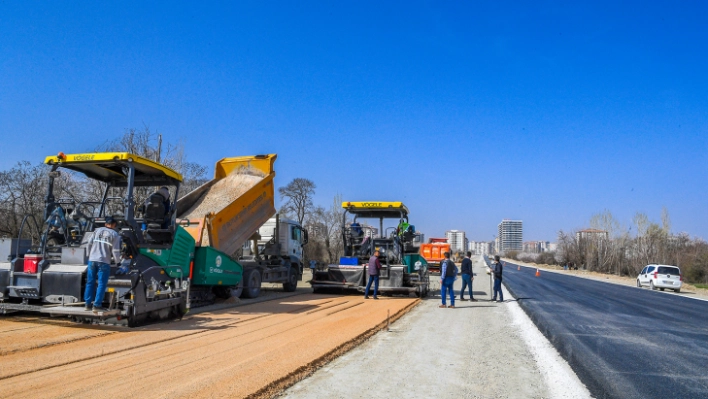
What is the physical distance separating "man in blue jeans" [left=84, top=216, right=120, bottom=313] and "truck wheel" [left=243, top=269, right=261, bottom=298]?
640 centimetres

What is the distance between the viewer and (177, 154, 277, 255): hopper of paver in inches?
475

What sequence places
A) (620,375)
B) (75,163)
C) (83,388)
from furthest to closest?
(75,163) < (620,375) < (83,388)

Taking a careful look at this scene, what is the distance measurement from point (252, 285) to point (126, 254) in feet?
19.3

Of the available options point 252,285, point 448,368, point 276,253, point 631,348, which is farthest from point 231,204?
point 631,348

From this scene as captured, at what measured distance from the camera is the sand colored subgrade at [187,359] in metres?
5.00

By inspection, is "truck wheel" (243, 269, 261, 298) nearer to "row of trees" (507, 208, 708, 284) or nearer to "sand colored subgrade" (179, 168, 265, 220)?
"sand colored subgrade" (179, 168, 265, 220)

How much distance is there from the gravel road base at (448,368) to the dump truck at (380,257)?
609 centimetres

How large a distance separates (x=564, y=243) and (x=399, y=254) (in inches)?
3438

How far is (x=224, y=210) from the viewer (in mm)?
12453

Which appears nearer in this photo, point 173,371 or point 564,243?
point 173,371

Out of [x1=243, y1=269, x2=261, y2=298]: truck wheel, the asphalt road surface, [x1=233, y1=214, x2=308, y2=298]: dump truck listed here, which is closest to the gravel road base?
the asphalt road surface

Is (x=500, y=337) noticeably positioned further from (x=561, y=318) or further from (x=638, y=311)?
(x=638, y=311)

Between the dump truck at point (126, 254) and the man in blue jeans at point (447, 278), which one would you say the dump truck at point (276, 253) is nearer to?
the dump truck at point (126, 254)

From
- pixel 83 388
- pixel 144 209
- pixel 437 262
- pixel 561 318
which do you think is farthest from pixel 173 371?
pixel 437 262
